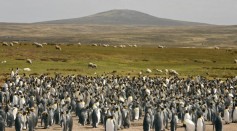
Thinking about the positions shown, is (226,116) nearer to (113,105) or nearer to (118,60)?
(113,105)


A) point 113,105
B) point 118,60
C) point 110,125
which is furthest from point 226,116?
point 118,60

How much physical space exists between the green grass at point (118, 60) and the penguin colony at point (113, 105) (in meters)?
13.3

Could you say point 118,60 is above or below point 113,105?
below

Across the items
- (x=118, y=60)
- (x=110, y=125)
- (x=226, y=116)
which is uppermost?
(x=110, y=125)

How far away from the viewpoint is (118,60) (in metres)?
67.1

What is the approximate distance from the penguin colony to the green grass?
13.3 metres

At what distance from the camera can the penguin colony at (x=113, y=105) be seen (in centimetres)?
2323

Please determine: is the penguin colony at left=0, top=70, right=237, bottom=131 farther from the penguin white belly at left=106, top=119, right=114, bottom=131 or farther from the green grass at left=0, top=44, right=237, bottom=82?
the green grass at left=0, top=44, right=237, bottom=82

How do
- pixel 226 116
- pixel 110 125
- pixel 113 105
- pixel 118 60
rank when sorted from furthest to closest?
pixel 118 60, pixel 226 116, pixel 113 105, pixel 110 125

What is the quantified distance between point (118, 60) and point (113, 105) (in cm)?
4142

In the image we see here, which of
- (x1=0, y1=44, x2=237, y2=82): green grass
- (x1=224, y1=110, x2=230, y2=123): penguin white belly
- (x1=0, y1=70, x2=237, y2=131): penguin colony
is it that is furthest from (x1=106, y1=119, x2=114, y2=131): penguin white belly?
(x1=0, y1=44, x2=237, y2=82): green grass

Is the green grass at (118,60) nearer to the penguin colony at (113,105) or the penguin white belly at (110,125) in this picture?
the penguin colony at (113,105)

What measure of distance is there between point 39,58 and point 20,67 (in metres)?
9.25

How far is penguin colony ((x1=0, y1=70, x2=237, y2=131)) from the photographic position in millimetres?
23234
